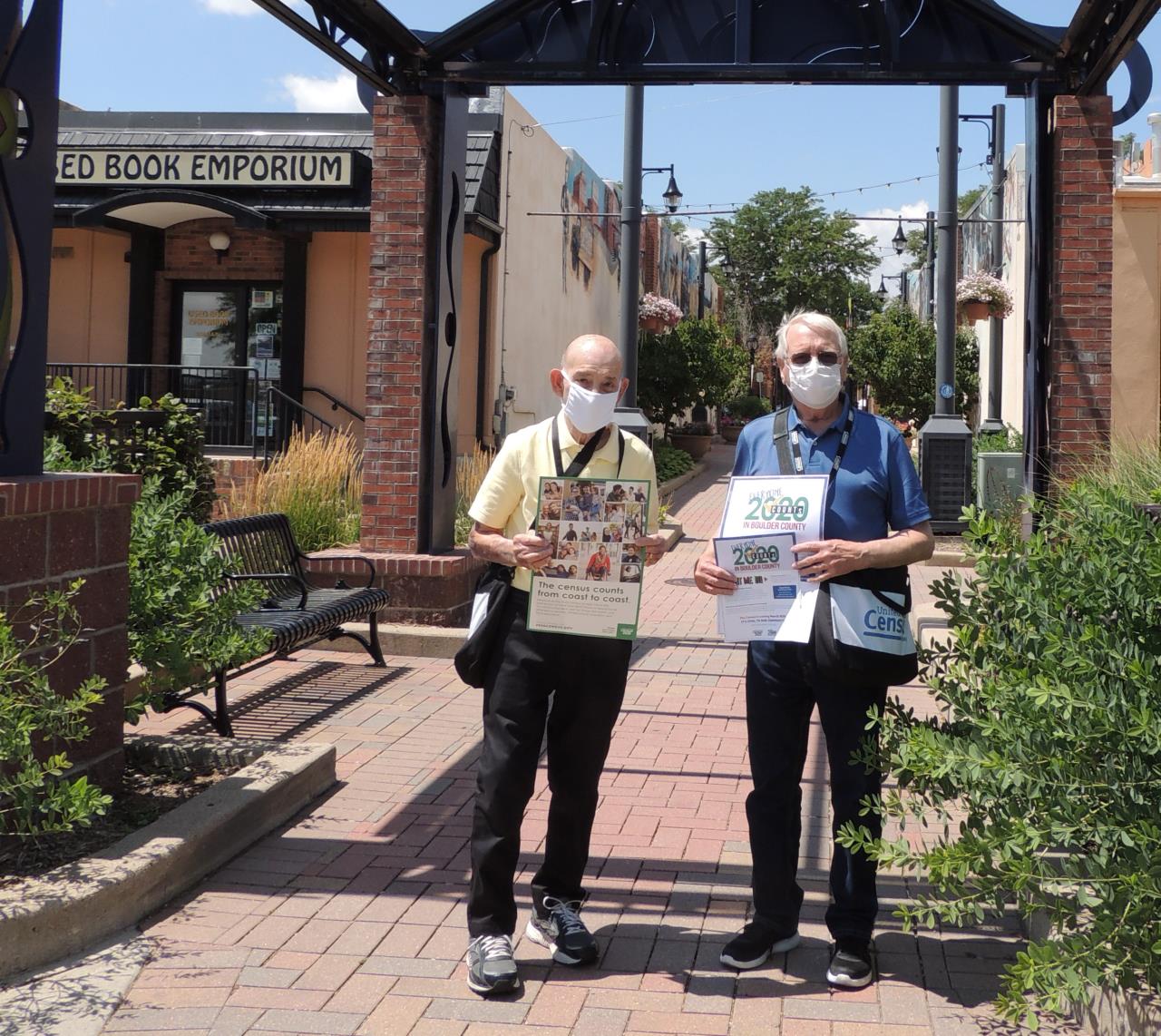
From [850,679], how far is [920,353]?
23448 millimetres

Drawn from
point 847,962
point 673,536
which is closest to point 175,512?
point 847,962

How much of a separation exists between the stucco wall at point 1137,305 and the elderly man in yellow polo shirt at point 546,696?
13421mm

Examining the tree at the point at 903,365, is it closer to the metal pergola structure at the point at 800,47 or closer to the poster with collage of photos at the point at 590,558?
the metal pergola structure at the point at 800,47

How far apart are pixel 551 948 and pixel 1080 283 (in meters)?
5.58

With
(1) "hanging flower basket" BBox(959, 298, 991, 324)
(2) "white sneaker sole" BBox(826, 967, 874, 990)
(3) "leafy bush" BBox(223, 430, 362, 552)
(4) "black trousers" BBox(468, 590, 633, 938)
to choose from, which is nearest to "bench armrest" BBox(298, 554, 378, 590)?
(3) "leafy bush" BBox(223, 430, 362, 552)

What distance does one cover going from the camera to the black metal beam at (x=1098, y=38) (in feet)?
21.8

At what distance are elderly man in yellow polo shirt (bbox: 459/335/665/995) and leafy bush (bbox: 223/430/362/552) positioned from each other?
668cm

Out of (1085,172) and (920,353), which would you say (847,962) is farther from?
(920,353)

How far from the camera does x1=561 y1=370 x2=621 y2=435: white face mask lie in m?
4.00

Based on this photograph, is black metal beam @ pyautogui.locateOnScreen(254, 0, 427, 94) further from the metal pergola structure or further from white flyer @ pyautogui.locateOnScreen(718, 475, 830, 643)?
white flyer @ pyautogui.locateOnScreen(718, 475, 830, 643)

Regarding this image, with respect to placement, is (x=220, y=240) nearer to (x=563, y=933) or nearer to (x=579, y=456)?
(x=579, y=456)

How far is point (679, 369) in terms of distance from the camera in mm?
29547

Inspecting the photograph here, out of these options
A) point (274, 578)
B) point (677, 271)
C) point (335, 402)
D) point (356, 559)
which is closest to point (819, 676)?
point (274, 578)

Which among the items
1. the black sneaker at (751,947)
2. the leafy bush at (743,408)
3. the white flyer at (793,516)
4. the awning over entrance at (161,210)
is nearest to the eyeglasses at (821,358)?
the white flyer at (793,516)
